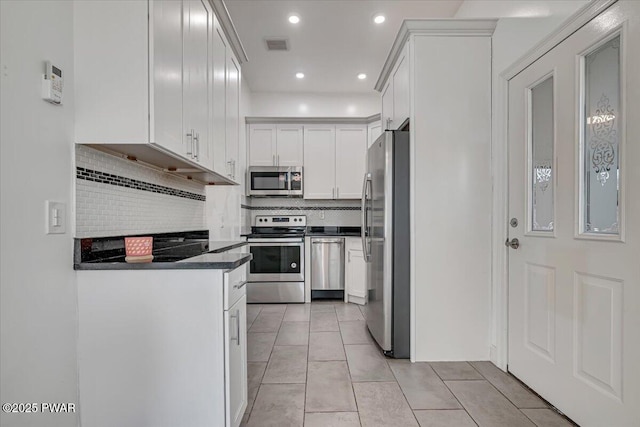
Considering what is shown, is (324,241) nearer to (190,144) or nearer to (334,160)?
(334,160)

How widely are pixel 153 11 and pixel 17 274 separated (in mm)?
1097

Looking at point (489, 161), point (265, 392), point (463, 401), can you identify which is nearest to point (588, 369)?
point (463, 401)

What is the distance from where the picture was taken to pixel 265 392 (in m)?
2.05

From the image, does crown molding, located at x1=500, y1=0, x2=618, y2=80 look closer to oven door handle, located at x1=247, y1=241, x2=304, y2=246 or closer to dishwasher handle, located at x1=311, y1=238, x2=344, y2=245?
dishwasher handle, located at x1=311, y1=238, x2=344, y2=245

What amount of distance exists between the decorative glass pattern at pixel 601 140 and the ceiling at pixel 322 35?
5.94 feet

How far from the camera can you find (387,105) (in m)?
3.26

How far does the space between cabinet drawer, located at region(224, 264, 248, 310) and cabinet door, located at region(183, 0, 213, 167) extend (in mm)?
695

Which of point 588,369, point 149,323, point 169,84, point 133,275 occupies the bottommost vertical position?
point 588,369

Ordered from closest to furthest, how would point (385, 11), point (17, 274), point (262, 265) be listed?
point (17, 274) → point (385, 11) → point (262, 265)

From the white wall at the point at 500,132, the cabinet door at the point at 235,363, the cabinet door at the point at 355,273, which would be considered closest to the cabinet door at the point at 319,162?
the cabinet door at the point at 355,273

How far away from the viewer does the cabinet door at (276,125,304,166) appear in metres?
4.68

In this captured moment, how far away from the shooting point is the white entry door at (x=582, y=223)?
143 cm

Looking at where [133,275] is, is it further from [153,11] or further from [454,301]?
[454,301]

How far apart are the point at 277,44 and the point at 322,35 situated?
497 mm
